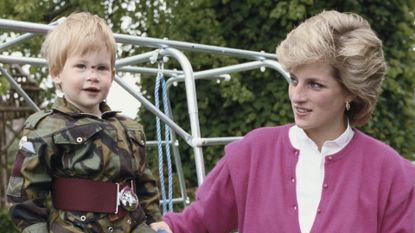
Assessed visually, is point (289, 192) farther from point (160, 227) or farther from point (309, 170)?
point (160, 227)

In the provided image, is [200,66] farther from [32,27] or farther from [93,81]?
[93,81]

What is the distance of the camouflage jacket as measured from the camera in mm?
1984

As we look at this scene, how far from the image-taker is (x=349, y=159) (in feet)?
7.02

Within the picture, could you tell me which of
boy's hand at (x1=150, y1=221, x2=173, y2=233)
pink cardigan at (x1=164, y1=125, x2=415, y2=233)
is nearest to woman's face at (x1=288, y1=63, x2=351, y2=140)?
pink cardigan at (x1=164, y1=125, x2=415, y2=233)

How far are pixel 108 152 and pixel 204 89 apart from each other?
16.6 ft

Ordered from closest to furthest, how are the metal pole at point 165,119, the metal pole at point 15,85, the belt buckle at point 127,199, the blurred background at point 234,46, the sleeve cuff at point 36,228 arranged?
the sleeve cuff at point 36,228
the belt buckle at point 127,199
the metal pole at point 165,119
the metal pole at point 15,85
the blurred background at point 234,46

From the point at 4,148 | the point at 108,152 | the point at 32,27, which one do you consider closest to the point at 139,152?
the point at 108,152

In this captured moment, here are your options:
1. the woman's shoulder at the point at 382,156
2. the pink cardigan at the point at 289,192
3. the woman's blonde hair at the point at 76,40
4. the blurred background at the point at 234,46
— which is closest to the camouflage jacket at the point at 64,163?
the woman's blonde hair at the point at 76,40

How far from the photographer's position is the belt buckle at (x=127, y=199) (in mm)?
2082

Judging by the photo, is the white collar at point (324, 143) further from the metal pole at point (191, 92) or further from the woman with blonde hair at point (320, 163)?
the metal pole at point (191, 92)

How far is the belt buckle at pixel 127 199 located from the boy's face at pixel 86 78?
0.78 ft

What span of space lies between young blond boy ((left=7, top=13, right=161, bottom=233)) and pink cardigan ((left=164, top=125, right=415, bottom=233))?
Result: 23 centimetres

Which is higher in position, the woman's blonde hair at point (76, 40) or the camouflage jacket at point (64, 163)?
the woman's blonde hair at point (76, 40)

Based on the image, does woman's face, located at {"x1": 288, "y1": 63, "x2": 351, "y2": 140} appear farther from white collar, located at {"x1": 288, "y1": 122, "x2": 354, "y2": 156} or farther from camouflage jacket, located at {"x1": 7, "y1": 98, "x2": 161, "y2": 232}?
camouflage jacket, located at {"x1": 7, "y1": 98, "x2": 161, "y2": 232}
